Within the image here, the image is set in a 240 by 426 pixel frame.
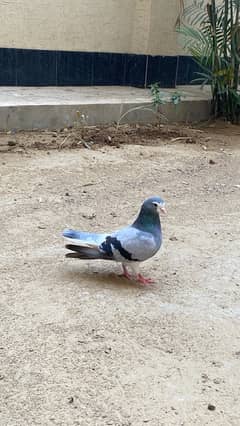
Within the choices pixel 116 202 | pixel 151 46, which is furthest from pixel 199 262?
pixel 151 46

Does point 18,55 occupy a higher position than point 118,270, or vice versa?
point 18,55

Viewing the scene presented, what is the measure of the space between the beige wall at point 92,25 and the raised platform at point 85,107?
1.58 feet

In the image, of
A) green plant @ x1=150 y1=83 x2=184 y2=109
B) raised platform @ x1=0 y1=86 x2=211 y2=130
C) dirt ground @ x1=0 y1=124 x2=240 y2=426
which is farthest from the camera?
green plant @ x1=150 y1=83 x2=184 y2=109

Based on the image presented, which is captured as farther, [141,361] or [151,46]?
[151,46]

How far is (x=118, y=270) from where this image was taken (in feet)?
10.0

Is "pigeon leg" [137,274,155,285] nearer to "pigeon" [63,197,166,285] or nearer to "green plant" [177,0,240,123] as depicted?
"pigeon" [63,197,166,285]

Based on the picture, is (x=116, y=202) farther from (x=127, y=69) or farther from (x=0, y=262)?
(x=127, y=69)

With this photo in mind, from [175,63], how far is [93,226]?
4.35 metres

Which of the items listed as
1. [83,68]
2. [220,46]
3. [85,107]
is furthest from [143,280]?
[83,68]

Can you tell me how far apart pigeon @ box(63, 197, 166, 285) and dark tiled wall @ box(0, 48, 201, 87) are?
3.96 metres

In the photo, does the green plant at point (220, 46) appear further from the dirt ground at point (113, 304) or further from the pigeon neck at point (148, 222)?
the pigeon neck at point (148, 222)

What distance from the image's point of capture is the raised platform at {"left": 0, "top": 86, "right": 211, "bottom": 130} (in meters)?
5.46

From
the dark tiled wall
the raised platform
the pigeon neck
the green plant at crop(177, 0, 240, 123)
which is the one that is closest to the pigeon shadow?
the pigeon neck

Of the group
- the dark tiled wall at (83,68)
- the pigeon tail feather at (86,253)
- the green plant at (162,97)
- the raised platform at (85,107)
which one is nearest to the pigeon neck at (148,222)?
the pigeon tail feather at (86,253)
